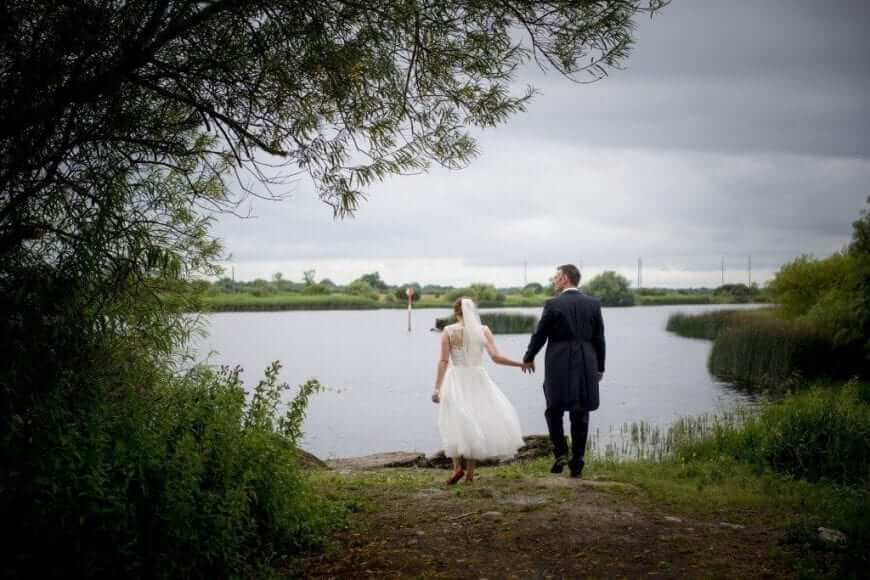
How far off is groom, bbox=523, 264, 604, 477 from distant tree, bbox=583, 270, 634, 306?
78.8 metres

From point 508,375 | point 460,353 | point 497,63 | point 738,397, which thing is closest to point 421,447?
point 460,353

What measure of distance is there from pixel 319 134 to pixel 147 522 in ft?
11.2

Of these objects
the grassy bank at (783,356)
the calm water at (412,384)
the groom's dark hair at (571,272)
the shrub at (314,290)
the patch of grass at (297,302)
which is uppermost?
the shrub at (314,290)

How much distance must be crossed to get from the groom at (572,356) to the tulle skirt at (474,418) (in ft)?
1.72

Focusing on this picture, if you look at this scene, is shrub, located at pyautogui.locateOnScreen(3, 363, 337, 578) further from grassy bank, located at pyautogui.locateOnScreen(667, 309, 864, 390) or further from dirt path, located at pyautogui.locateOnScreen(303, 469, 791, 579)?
grassy bank, located at pyautogui.locateOnScreen(667, 309, 864, 390)

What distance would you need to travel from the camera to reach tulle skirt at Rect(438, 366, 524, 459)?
7848 mm

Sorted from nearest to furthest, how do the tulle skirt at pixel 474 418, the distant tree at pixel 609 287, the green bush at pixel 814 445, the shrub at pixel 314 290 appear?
the tulle skirt at pixel 474 418
the green bush at pixel 814 445
the distant tree at pixel 609 287
the shrub at pixel 314 290

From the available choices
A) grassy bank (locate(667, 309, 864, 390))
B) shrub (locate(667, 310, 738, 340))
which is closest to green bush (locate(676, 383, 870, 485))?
grassy bank (locate(667, 309, 864, 390))

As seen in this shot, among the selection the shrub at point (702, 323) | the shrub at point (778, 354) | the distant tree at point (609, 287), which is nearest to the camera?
the shrub at point (778, 354)

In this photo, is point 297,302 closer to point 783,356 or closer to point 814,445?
point 783,356

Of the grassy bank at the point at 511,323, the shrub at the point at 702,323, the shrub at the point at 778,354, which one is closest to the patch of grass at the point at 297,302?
the grassy bank at the point at 511,323

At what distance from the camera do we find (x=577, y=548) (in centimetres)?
541

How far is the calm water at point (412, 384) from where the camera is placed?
63.2ft

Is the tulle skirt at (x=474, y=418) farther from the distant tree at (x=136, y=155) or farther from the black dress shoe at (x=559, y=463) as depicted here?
the distant tree at (x=136, y=155)
